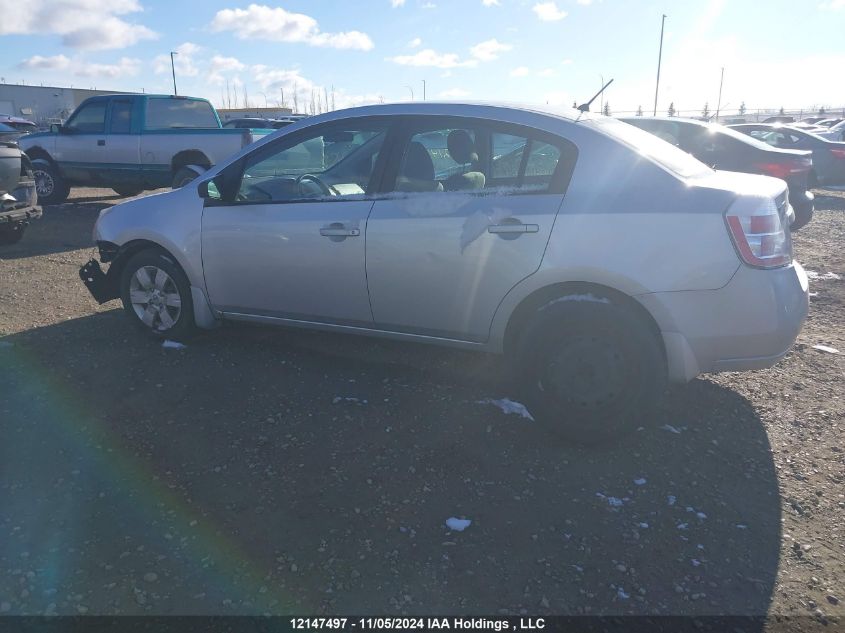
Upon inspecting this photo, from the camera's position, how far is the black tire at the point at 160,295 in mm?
4852

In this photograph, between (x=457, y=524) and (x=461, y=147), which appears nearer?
(x=457, y=524)

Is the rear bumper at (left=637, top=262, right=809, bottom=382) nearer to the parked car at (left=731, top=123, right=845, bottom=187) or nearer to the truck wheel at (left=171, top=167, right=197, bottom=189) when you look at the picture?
the truck wheel at (left=171, top=167, right=197, bottom=189)

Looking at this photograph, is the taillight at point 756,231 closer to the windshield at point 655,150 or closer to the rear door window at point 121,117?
the windshield at point 655,150

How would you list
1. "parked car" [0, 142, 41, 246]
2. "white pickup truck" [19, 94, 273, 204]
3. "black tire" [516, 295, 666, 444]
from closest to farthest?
"black tire" [516, 295, 666, 444]
"parked car" [0, 142, 41, 246]
"white pickup truck" [19, 94, 273, 204]

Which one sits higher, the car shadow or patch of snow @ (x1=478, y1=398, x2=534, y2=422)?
patch of snow @ (x1=478, y1=398, x2=534, y2=422)

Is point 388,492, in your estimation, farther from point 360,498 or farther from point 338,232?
point 338,232

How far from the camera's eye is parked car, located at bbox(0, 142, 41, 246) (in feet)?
25.7

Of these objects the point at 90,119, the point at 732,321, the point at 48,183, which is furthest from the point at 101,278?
the point at 48,183

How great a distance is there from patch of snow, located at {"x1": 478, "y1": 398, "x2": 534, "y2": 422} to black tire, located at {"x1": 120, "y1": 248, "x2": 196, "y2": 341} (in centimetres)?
237

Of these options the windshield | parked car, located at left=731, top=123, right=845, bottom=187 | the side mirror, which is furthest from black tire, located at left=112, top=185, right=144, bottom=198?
parked car, located at left=731, top=123, right=845, bottom=187

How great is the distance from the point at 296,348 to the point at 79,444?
1784 mm

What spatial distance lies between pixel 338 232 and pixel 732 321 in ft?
7.65

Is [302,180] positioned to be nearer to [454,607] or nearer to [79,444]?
[79,444]

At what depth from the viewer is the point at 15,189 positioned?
26.3 ft
